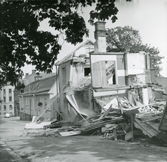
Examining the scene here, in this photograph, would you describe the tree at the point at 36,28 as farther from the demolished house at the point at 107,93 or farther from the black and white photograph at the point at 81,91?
the demolished house at the point at 107,93

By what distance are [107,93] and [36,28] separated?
14.8m

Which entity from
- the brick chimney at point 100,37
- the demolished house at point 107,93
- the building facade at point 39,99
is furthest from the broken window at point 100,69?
the building facade at point 39,99

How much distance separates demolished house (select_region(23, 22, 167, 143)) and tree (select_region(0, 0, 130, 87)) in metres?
8.24

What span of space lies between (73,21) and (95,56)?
47.1 ft

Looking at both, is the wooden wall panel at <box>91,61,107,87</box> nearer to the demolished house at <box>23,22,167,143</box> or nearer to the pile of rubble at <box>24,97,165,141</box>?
the demolished house at <box>23,22,167,143</box>

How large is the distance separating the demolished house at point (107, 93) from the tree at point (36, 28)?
8244mm

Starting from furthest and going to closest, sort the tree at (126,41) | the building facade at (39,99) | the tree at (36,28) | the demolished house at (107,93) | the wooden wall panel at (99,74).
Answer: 1. the tree at (126,41)
2. the building facade at (39,99)
3. the wooden wall panel at (99,74)
4. the demolished house at (107,93)
5. the tree at (36,28)

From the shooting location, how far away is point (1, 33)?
21.0 feet

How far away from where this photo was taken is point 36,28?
699 centimetres

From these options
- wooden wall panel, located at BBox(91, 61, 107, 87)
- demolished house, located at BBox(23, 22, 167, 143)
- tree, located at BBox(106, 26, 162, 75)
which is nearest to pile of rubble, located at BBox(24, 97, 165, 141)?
demolished house, located at BBox(23, 22, 167, 143)

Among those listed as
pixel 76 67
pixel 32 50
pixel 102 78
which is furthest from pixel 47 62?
pixel 76 67

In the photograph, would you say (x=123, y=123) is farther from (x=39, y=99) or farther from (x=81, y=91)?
(x=39, y=99)

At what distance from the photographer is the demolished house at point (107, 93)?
1584 centimetres

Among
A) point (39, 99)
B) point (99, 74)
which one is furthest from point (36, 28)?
point (39, 99)
